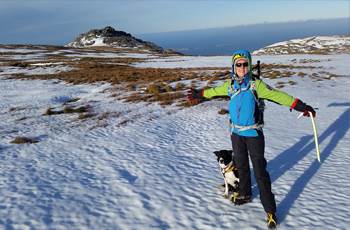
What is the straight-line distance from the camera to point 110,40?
5920 inches

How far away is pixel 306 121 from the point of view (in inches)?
715

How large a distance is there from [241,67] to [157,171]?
5.46 metres

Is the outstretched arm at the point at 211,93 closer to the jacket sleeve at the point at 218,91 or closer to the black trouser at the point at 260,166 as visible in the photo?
the jacket sleeve at the point at 218,91

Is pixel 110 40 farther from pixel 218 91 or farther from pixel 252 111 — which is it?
pixel 252 111

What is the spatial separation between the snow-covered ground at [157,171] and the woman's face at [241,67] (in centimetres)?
305

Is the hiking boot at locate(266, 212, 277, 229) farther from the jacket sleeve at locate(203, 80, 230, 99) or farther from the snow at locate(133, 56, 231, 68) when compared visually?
the snow at locate(133, 56, 231, 68)

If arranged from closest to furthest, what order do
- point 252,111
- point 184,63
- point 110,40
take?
point 252,111 → point 184,63 → point 110,40

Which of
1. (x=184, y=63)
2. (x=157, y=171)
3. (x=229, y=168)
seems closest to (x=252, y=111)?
(x=229, y=168)

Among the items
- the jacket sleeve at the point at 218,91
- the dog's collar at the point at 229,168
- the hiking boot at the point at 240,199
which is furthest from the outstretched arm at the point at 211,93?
the hiking boot at the point at 240,199

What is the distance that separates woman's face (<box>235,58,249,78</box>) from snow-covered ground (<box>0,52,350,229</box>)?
3.05 metres

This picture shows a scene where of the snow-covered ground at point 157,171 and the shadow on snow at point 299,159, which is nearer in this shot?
the snow-covered ground at point 157,171

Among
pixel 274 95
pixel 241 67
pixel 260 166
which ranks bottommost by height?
pixel 260 166

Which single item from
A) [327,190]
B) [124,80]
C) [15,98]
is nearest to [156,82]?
[124,80]

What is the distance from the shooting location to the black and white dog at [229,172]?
8.71 metres
